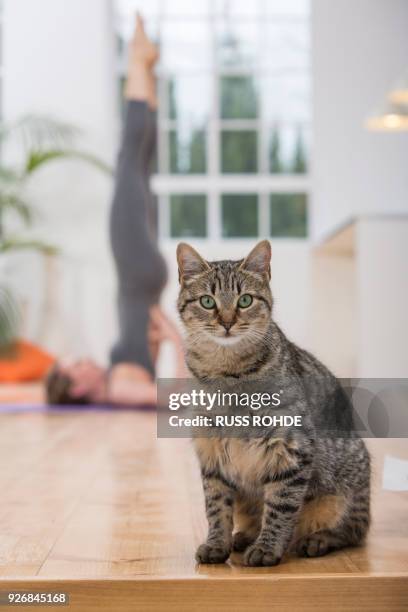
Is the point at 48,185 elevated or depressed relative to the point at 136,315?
elevated

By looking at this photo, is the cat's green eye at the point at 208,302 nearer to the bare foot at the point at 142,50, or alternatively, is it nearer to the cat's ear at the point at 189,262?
the cat's ear at the point at 189,262

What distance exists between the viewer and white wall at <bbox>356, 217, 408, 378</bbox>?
3836mm

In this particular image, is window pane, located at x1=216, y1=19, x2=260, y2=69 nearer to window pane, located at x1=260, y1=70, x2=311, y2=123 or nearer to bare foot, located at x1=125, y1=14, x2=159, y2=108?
window pane, located at x1=260, y1=70, x2=311, y2=123

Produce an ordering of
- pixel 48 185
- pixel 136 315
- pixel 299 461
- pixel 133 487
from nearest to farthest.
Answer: pixel 299 461 → pixel 133 487 → pixel 136 315 → pixel 48 185

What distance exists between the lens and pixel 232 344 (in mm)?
1334

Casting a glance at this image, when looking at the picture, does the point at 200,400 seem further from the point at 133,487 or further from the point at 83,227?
the point at 83,227

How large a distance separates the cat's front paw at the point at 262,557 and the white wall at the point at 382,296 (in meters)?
2.57

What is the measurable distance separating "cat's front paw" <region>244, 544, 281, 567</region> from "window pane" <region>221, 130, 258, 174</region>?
19.4 feet

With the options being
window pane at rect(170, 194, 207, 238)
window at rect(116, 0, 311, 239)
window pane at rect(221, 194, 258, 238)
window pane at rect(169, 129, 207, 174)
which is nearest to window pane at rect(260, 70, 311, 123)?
window at rect(116, 0, 311, 239)

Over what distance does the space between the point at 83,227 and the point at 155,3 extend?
6.61 feet

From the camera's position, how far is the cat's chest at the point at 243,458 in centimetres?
132

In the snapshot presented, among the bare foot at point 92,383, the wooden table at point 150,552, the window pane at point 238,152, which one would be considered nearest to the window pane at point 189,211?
the window pane at point 238,152

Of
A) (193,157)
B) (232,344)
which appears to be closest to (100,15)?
(193,157)

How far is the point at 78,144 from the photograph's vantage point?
6777 millimetres
